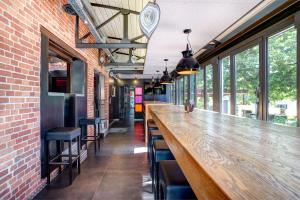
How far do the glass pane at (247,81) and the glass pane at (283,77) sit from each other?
13.8 inches

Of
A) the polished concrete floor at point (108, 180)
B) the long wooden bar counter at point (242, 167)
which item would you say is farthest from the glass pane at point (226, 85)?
the long wooden bar counter at point (242, 167)

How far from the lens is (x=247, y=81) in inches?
158

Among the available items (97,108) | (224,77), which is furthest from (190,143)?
(97,108)

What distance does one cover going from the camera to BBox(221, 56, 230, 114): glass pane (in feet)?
15.6

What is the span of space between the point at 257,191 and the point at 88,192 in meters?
2.80

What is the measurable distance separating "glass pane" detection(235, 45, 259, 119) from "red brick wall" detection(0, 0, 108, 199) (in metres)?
3.47

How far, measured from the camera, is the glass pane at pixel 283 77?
2.84 metres

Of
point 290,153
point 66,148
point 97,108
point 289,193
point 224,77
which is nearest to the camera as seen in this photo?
point 289,193

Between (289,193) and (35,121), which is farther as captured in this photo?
(35,121)

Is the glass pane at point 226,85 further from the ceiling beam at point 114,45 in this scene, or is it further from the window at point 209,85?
the ceiling beam at point 114,45

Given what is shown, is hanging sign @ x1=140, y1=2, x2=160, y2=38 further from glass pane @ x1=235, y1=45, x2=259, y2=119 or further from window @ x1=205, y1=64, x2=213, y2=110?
window @ x1=205, y1=64, x2=213, y2=110

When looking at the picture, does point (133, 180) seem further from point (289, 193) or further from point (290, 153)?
point (289, 193)

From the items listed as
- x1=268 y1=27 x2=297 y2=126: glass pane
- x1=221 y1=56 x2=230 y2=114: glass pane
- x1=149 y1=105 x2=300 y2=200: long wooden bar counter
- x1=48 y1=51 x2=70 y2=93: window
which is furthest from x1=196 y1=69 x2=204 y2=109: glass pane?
x1=149 y1=105 x2=300 y2=200: long wooden bar counter

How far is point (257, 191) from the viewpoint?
587 millimetres
